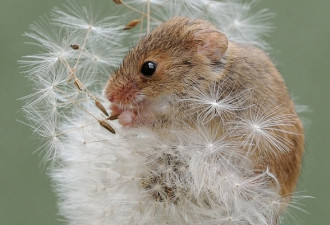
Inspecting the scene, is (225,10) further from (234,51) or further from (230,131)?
(230,131)

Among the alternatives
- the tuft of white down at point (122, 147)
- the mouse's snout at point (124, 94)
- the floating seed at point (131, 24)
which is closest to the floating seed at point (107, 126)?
the tuft of white down at point (122, 147)

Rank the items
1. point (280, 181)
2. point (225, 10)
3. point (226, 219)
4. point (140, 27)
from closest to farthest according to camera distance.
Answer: point (226, 219) → point (280, 181) → point (140, 27) → point (225, 10)

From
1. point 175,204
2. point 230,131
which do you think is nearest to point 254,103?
point 230,131

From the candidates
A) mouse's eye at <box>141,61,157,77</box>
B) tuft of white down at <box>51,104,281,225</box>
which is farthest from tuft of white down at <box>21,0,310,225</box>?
mouse's eye at <box>141,61,157,77</box>

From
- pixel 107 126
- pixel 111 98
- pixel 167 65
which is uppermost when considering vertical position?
pixel 167 65

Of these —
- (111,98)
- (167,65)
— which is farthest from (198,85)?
(111,98)

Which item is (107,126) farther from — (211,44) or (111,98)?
(211,44)

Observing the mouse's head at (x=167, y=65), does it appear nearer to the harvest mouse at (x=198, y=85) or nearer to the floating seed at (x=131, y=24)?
the harvest mouse at (x=198, y=85)
